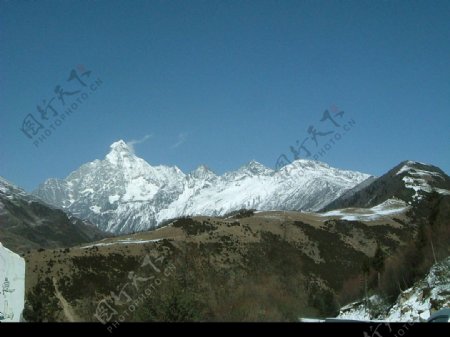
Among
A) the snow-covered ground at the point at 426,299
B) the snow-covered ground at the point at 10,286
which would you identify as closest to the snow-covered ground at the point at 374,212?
the snow-covered ground at the point at 426,299

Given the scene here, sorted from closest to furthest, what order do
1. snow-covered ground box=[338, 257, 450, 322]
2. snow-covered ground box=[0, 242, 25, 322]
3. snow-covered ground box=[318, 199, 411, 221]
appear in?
snow-covered ground box=[0, 242, 25, 322] < snow-covered ground box=[338, 257, 450, 322] < snow-covered ground box=[318, 199, 411, 221]

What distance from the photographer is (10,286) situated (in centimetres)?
2112

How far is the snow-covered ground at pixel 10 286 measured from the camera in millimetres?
20539

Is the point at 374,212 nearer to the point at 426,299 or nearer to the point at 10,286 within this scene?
the point at 426,299

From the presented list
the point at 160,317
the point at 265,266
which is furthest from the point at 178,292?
the point at 265,266

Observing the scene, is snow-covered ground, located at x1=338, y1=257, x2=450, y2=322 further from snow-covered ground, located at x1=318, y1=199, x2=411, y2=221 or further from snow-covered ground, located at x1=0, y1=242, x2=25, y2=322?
snow-covered ground, located at x1=318, y1=199, x2=411, y2=221

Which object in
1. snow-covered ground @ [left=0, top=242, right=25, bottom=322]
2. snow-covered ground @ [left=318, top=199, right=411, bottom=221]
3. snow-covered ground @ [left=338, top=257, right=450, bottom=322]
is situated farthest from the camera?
snow-covered ground @ [left=318, top=199, right=411, bottom=221]

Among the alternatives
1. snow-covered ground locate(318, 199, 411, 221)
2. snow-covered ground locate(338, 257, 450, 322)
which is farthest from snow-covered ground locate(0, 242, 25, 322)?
snow-covered ground locate(318, 199, 411, 221)

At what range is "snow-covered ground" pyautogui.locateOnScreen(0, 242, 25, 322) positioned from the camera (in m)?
20.5

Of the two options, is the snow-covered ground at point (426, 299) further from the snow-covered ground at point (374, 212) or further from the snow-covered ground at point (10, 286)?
the snow-covered ground at point (374, 212)

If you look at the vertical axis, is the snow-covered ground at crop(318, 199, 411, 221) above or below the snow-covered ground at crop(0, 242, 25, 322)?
above

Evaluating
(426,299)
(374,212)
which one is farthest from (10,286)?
(374,212)

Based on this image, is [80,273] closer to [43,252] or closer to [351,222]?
[43,252]
